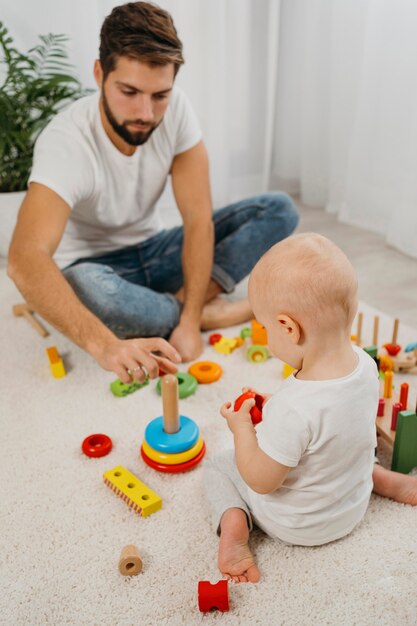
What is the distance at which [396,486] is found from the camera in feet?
3.17

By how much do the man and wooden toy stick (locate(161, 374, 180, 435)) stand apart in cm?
3

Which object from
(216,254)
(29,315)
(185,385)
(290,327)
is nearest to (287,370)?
(185,385)

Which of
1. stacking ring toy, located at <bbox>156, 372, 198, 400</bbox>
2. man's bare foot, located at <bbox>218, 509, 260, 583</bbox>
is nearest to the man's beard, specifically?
stacking ring toy, located at <bbox>156, 372, 198, 400</bbox>

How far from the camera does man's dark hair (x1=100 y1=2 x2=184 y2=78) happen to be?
1232mm

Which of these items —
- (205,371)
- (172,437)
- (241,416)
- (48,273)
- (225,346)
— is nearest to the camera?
(241,416)

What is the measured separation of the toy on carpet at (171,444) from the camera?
1.05 m

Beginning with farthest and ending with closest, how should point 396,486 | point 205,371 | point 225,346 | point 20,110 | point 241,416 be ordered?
1. point 20,110
2. point 225,346
3. point 205,371
4. point 396,486
5. point 241,416

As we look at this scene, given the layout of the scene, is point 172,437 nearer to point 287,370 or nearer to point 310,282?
point 287,370

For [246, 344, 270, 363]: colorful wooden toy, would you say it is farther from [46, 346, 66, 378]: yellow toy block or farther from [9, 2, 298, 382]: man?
[46, 346, 66, 378]: yellow toy block

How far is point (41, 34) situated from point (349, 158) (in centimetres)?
120

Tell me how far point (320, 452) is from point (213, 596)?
0.24 m

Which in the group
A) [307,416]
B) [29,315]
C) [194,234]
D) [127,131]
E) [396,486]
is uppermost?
[127,131]

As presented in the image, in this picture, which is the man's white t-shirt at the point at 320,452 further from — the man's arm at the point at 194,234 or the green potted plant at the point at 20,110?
the green potted plant at the point at 20,110

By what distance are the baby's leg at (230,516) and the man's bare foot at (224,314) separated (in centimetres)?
58
